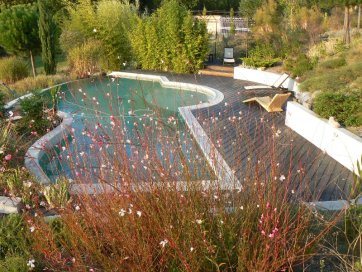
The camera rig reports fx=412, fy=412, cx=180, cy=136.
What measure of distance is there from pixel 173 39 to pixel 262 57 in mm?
2976

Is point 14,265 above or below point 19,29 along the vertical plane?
below

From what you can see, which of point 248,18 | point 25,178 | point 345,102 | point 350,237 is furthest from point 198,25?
point 350,237

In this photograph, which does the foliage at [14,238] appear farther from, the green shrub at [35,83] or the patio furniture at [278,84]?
the green shrub at [35,83]

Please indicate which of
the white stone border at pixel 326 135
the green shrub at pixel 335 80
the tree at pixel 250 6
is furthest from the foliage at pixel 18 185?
the tree at pixel 250 6

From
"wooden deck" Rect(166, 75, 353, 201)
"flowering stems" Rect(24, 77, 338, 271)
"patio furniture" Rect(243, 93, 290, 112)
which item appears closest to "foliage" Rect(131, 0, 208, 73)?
"wooden deck" Rect(166, 75, 353, 201)

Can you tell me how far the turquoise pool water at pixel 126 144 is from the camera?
3.16 metres

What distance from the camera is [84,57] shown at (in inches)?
563

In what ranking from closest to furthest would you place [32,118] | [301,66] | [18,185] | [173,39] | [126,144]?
[126,144] < [18,185] < [32,118] < [301,66] < [173,39]

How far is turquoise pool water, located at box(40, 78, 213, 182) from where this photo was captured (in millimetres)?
3156

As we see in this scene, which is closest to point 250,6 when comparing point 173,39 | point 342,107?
point 173,39

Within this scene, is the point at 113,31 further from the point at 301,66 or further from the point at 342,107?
the point at 342,107

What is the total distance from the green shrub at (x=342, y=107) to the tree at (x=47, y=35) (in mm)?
9523

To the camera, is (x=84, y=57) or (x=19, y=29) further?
(x=84, y=57)

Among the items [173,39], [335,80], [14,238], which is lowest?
[14,238]
